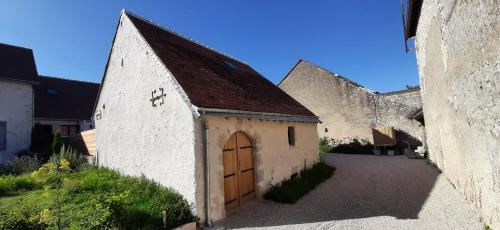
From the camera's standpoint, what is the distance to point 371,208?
25.1ft

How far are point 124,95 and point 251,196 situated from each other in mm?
5268

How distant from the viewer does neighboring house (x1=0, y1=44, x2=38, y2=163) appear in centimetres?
1667

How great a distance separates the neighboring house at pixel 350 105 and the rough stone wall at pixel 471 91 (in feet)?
35.0

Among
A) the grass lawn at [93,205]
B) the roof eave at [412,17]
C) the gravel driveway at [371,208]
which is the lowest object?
the gravel driveway at [371,208]

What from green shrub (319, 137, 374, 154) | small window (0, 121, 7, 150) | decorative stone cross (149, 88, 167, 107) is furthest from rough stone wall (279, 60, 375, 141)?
small window (0, 121, 7, 150)

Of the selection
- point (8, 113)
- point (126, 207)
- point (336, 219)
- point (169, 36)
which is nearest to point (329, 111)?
point (169, 36)

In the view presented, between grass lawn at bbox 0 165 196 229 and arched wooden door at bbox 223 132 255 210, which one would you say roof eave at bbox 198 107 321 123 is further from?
grass lawn at bbox 0 165 196 229

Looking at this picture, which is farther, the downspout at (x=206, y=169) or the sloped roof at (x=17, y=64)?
the sloped roof at (x=17, y=64)

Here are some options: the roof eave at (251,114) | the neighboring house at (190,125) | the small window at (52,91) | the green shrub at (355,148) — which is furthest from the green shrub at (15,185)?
the green shrub at (355,148)

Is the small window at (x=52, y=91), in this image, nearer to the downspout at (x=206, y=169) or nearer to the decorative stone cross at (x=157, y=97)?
the decorative stone cross at (x=157, y=97)

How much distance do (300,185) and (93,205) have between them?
6.16 meters

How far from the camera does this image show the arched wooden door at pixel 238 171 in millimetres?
7887

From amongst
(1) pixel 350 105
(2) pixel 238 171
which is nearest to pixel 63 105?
(2) pixel 238 171

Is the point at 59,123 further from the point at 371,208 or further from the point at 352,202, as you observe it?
the point at 371,208
